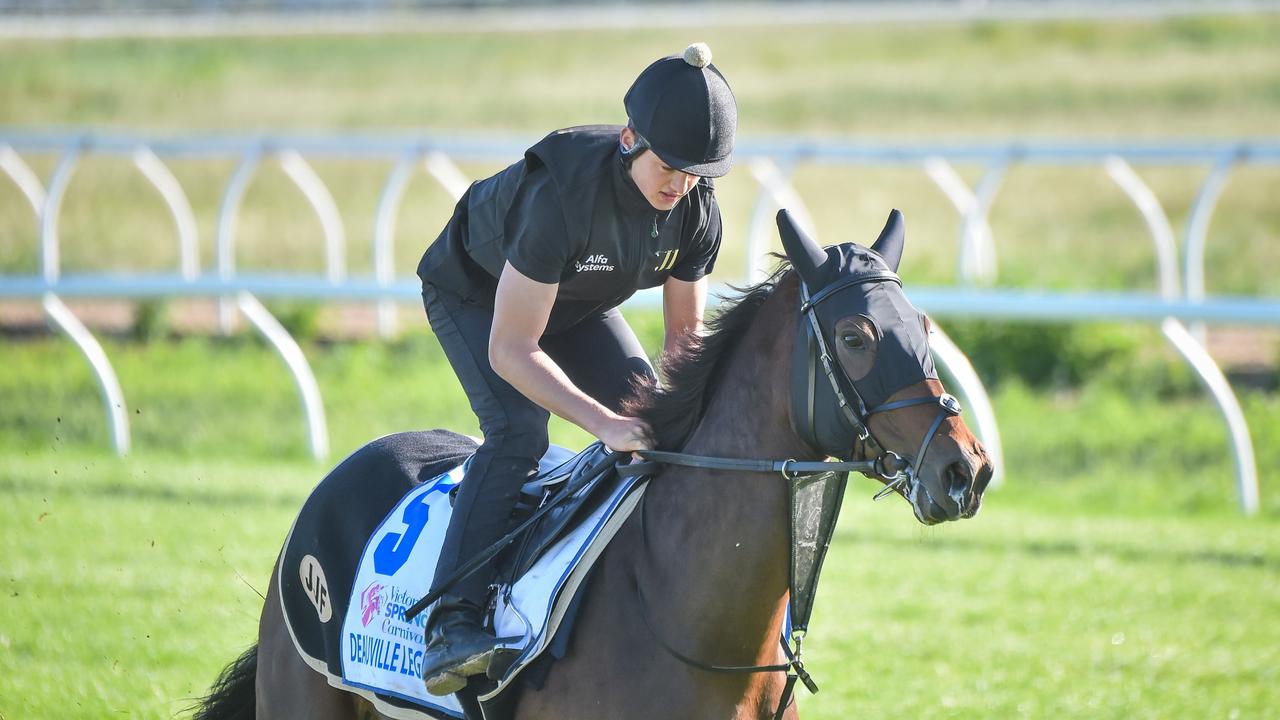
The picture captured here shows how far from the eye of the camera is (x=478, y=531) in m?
3.64

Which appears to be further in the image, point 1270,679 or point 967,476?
point 1270,679

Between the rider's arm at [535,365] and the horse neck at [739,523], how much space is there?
196 mm

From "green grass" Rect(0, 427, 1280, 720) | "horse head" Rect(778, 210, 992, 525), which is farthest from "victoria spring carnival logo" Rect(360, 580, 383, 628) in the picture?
"green grass" Rect(0, 427, 1280, 720)

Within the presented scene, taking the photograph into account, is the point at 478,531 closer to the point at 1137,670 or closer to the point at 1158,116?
the point at 1137,670

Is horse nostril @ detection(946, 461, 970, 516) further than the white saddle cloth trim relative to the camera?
No

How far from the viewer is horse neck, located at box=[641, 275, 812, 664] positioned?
3.30 meters

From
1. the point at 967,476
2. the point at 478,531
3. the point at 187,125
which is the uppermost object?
the point at 967,476

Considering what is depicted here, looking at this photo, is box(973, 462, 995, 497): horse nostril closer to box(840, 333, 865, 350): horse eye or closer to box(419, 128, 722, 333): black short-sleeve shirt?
box(840, 333, 865, 350): horse eye

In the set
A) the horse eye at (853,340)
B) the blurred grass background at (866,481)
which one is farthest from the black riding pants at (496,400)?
the blurred grass background at (866,481)

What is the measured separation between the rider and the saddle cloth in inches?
5.7

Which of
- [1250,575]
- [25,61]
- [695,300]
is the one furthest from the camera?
[25,61]

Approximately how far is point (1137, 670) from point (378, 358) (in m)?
6.59

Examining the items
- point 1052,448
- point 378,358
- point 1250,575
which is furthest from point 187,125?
point 1250,575

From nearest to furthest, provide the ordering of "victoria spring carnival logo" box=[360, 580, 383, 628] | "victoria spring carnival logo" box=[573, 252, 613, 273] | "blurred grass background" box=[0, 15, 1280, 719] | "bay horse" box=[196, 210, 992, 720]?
"bay horse" box=[196, 210, 992, 720] < "victoria spring carnival logo" box=[573, 252, 613, 273] < "victoria spring carnival logo" box=[360, 580, 383, 628] < "blurred grass background" box=[0, 15, 1280, 719]
